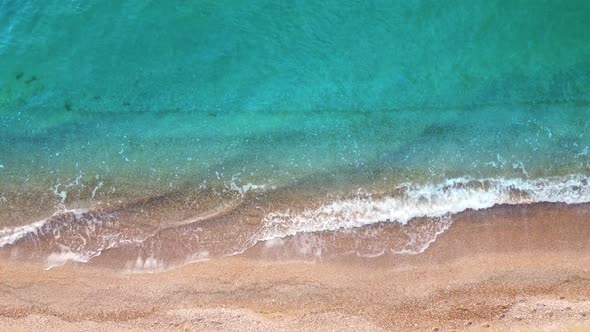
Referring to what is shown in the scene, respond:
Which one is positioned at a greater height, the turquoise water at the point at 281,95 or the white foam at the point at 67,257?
the turquoise water at the point at 281,95

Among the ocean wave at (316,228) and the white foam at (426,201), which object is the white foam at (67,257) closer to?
the ocean wave at (316,228)

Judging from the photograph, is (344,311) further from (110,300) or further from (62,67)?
(62,67)

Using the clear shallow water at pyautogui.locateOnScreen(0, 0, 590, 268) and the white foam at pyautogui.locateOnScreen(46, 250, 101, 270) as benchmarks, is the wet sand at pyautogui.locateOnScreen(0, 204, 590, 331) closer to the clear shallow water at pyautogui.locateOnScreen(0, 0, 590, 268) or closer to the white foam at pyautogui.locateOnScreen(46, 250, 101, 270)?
the white foam at pyautogui.locateOnScreen(46, 250, 101, 270)

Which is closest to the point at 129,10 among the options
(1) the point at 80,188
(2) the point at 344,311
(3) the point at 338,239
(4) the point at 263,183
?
(1) the point at 80,188

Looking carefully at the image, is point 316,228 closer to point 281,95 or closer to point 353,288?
point 353,288

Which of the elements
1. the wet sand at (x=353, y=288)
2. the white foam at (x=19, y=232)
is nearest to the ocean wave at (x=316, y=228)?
the white foam at (x=19, y=232)

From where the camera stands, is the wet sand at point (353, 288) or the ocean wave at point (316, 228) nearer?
the wet sand at point (353, 288)

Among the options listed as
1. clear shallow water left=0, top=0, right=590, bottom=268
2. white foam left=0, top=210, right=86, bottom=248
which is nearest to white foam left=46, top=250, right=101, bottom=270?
white foam left=0, top=210, right=86, bottom=248
